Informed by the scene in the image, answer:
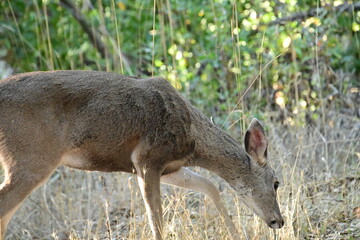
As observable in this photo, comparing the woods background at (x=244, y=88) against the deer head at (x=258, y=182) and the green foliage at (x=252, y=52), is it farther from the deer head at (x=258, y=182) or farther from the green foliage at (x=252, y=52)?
the deer head at (x=258, y=182)

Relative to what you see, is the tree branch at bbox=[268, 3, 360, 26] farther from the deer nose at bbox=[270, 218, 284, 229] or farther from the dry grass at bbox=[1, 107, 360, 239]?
the deer nose at bbox=[270, 218, 284, 229]

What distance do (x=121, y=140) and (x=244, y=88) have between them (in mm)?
3891

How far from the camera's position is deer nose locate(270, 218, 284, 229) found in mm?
7516

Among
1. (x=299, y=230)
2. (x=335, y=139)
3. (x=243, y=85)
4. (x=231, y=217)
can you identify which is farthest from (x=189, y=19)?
(x=299, y=230)

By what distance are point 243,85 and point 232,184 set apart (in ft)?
10.5

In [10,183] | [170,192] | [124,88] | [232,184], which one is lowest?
[170,192]

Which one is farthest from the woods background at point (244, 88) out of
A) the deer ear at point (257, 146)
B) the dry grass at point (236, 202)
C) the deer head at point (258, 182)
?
the deer ear at point (257, 146)

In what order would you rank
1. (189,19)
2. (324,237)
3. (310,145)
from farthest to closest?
(189,19), (310,145), (324,237)

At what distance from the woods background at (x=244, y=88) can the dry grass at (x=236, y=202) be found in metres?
0.02

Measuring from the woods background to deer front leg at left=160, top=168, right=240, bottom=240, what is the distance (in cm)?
11

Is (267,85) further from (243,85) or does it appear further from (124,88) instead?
(124,88)

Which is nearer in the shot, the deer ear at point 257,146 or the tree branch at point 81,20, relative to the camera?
the deer ear at point 257,146

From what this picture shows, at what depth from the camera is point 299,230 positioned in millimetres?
7402

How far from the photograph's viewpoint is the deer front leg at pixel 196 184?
7.49 metres
